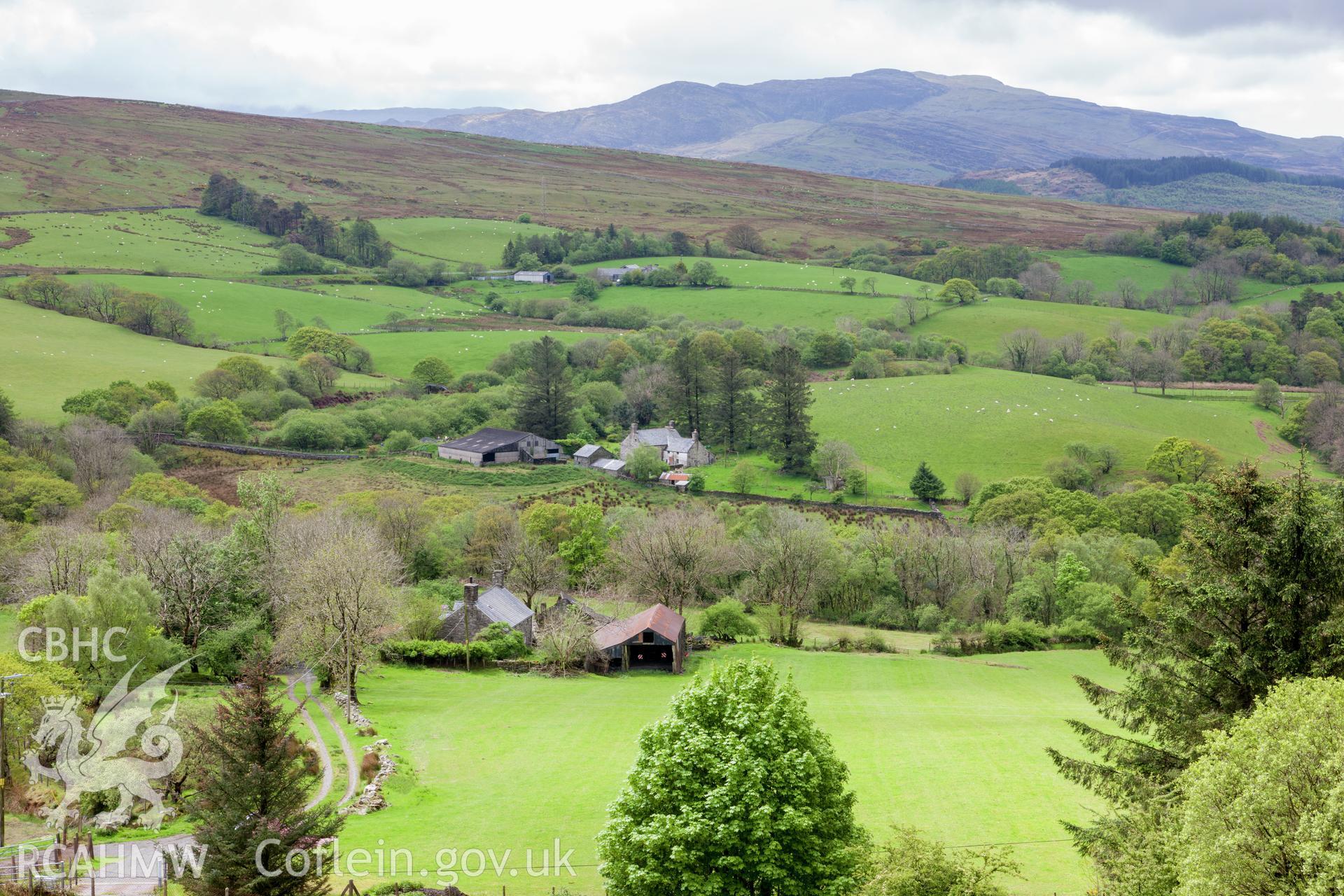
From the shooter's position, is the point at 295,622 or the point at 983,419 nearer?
the point at 295,622

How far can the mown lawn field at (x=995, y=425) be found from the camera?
94250 mm

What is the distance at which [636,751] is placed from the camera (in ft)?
117

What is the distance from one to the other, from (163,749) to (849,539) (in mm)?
50843

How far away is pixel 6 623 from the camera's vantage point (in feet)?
153

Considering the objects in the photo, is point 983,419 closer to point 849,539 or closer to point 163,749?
point 849,539

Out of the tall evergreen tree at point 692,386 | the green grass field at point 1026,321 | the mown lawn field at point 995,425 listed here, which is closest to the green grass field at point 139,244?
the tall evergreen tree at point 692,386

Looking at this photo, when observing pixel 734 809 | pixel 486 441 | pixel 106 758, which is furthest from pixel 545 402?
pixel 734 809

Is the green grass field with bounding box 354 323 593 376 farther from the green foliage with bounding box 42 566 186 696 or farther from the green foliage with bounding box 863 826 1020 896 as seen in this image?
the green foliage with bounding box 863 826 1020 896

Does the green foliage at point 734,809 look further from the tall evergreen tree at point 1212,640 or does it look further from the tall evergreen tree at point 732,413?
the tall evergreen tree at point 732,413

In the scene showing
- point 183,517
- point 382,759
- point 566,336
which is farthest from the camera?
point 566,336

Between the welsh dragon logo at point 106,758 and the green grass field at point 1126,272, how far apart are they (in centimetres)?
17912

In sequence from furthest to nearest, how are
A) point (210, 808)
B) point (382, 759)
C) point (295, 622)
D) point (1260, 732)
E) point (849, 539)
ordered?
point (849, 539), point (295, 622), point (382, 759), point (210, 808), point (1260, 732)

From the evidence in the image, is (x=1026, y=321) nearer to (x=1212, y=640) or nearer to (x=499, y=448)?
(x=499, y=448)

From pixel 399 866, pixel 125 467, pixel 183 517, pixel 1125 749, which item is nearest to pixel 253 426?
pixel 125 467
